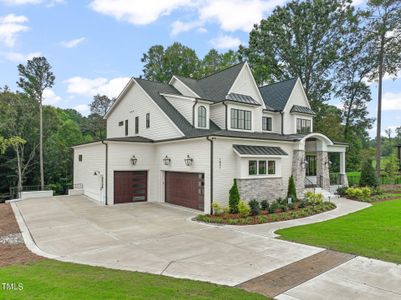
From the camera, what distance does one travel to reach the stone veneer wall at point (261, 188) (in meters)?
14.5

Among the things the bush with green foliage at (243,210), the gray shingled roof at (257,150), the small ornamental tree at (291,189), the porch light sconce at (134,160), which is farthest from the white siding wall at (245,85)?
the bush with green foliage at (243,210)

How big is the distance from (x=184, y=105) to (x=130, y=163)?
17.7 ft

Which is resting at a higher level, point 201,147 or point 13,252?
point 201,147

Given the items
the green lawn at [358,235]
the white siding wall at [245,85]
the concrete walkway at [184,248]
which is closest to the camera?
the concrete walkway at [184,248]

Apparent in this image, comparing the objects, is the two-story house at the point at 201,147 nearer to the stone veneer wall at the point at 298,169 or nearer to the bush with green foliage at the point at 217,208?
the stone veneer wall at the point at 298,169

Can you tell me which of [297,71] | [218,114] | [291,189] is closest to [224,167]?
[291,189]

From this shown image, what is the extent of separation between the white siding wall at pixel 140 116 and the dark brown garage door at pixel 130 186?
295 cm

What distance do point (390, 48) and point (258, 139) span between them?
74.6ft

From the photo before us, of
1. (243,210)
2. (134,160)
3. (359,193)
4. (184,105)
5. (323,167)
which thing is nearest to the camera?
(243,210)

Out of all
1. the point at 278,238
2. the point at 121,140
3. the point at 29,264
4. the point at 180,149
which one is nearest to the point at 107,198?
the point at 121,140

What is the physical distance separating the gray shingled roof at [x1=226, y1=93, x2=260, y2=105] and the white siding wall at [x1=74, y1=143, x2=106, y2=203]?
910 cm

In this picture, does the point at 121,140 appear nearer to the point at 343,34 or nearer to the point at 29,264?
the point at 29,264

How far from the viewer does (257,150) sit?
15.2 meters

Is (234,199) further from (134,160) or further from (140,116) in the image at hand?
(140,116)
